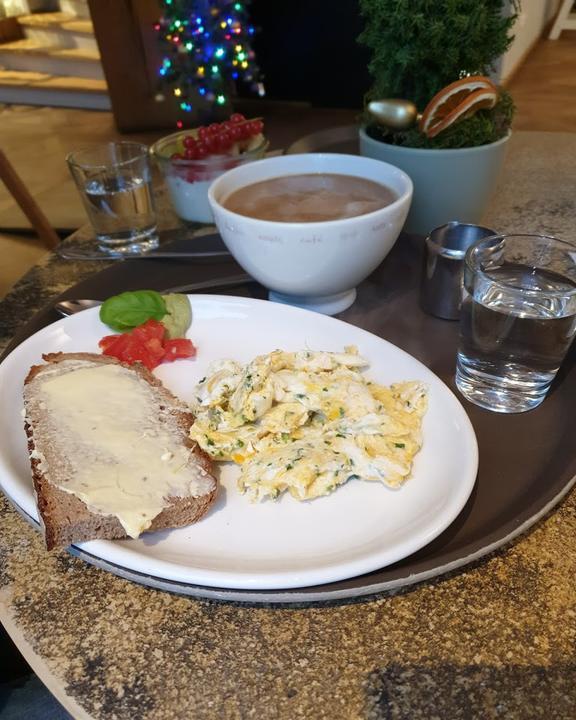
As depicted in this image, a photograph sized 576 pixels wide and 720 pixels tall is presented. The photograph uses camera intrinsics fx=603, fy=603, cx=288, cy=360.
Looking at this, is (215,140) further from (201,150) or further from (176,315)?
(176,315)

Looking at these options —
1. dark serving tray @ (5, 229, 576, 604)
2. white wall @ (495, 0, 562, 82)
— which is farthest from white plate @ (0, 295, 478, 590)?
white wall @ (495, 0, 562, 82)

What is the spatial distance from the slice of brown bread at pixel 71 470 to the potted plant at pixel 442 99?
2.59 ft

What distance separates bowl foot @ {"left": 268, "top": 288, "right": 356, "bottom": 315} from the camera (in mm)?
1140

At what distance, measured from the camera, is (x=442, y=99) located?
48.9 inches

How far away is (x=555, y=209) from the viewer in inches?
62.9

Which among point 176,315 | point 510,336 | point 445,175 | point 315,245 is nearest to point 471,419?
point 510,336

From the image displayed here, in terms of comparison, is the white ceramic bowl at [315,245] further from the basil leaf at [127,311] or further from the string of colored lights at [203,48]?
the string of colored lights at [203,48]

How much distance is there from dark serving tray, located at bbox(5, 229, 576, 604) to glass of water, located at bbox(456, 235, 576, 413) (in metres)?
0.03

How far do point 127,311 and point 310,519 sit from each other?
0.53m

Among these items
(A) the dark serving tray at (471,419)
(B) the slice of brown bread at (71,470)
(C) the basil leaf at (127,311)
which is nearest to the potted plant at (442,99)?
(A) the dark serving tray at (471,419)

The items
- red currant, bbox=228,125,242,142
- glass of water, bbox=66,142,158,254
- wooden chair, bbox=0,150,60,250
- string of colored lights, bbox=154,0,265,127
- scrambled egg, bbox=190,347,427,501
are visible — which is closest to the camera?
scrambled egg, bbox=190,347,427,501

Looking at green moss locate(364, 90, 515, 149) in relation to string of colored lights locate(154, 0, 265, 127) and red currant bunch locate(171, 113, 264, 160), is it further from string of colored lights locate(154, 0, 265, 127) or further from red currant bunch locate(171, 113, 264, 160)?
string of colored lights locate(154, 0, 265, 127)

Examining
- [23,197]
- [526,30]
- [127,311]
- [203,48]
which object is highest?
[127,311]

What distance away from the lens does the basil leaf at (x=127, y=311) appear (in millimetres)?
1059
